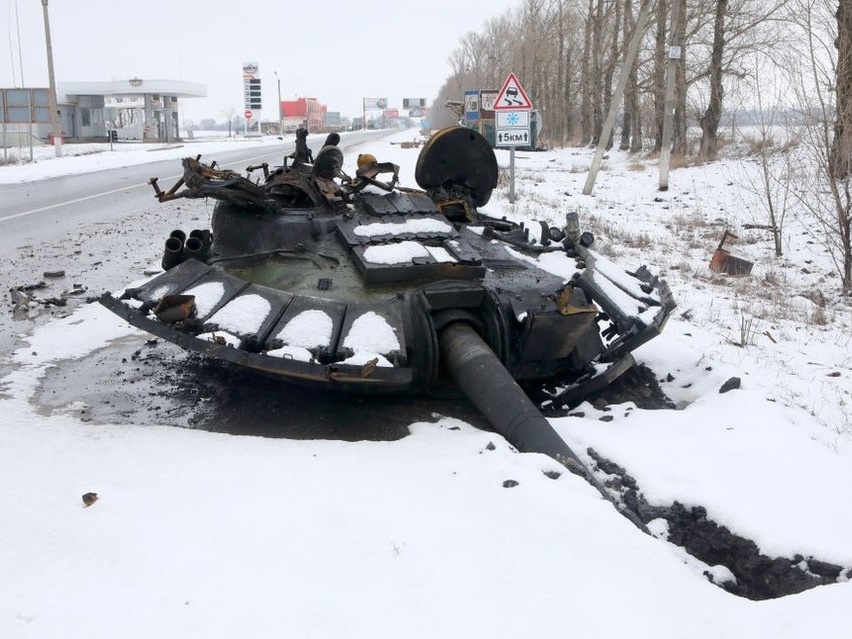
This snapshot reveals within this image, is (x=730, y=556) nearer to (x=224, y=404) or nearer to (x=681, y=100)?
(x=224, y=404)

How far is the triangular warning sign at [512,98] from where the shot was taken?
13367mm

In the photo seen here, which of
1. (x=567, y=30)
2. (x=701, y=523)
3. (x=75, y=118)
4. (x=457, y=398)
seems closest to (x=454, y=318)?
(x=457, y=398)

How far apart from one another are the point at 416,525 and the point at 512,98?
36.2 ft

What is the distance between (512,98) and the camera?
13414 millimetres

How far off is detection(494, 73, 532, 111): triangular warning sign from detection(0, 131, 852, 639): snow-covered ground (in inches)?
331

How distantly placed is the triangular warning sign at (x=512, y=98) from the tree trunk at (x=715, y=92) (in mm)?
11600

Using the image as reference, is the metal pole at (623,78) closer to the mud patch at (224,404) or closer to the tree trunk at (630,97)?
the tree trunk at (630,97)

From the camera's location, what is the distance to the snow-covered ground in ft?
9.41

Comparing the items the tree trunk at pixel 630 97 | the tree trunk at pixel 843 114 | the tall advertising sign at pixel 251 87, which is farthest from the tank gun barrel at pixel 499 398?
the tall advertising sign at pixel 251 87

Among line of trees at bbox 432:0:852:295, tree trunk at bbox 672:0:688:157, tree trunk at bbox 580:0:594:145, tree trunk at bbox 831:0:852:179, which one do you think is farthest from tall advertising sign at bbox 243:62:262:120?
tree trunk at bbox 831:0:852:179

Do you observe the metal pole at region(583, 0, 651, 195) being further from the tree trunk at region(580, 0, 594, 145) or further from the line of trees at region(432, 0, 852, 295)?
the tree trunk at region(580, 0, 594, 145)

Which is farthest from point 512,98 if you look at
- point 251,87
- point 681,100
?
point 251,87

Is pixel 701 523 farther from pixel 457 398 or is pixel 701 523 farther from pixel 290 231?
pixel 290 231

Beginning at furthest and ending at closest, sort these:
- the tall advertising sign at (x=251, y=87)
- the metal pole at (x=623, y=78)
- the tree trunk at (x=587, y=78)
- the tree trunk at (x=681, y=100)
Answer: the tall advertising sign at (x=251, y=87)
the tree trunk at (x=587, y=78)
the tree trunk at (x=681, y=100)
the metal pole at (x=623, y=78)
